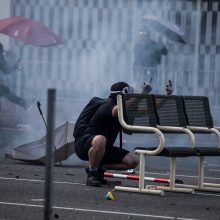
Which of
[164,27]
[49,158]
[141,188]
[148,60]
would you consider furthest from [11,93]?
[49,158]

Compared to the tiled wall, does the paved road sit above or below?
below

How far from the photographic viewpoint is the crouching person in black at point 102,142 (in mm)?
10609

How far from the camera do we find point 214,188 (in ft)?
35.6

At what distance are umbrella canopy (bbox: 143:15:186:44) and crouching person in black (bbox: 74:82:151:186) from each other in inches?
323

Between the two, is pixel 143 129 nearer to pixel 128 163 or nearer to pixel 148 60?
pixel 128 163

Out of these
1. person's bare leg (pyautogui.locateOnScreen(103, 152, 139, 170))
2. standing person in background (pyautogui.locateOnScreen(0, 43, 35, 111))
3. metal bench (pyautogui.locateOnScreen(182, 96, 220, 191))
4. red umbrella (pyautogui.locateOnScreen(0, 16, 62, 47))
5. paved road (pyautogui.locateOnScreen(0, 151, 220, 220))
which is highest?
red umbrella (pyautogui.locateOnScreen(0, 16, 62, 47))

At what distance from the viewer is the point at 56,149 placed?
12867 mm

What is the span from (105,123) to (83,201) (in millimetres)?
1542

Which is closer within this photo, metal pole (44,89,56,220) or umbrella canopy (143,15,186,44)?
metal pole (44,89,56,220)

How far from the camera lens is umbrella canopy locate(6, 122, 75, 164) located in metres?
12.8

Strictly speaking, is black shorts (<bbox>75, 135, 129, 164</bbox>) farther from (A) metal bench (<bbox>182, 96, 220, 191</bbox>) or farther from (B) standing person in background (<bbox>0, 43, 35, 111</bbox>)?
(B) standing person in background (<bbox>0, 43, 35, 111</bbox>)

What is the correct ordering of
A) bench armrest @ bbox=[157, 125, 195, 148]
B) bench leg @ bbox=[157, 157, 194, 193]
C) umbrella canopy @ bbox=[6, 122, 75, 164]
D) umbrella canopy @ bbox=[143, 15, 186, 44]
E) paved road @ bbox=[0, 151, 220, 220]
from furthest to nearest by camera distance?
umbrella canopy @ bbox=[143, 15, 186, 44] → umbrella canopy @ bbox=[6, 122, 75, 164] → bench armrest @ bbox=[157, 125, 195, 148] → bench leg @ bbox=[157, 157, 194, 193] → paved road @ bbox=[0, 151, 220, 220]

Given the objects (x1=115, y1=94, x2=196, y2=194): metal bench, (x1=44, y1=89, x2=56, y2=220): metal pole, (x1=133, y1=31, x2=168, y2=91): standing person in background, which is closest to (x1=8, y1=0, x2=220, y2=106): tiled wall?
(x1=133, y1=31, x2=168, y2=91): standing person in background

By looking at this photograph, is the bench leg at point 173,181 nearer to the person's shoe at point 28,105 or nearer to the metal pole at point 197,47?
the person's shoe at point 28,105
